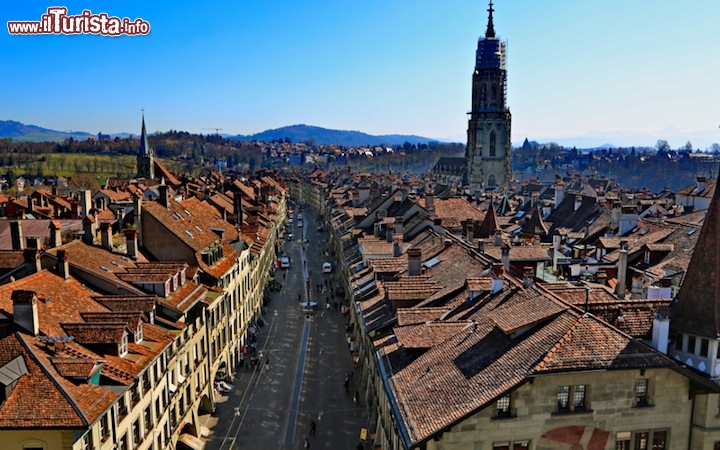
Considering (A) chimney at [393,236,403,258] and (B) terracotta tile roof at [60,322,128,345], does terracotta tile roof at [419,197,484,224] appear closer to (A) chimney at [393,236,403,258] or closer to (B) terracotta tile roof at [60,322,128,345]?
(A) chimney at [393,236,403,258]

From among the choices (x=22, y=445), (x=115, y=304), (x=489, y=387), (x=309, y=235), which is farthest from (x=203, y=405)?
(x=309, y=235)

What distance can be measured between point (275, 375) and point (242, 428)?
10.7 metres

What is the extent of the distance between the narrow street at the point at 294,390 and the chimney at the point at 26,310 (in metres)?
17.8

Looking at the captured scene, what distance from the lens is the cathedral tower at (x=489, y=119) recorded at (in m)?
188

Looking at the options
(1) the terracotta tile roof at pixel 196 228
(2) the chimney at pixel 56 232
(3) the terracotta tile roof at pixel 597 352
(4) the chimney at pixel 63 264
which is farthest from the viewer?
(1) the terracotta tile roof at pixel 196 228

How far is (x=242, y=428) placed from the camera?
4619 centimetres

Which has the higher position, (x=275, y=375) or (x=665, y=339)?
(x=665, y=339)

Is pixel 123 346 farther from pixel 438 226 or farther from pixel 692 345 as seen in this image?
pixel 438 226

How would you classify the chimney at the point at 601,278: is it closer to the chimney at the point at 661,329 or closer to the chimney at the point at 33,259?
the chimney at the point at 661,329

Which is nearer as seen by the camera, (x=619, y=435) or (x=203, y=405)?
(x=619, y=435)

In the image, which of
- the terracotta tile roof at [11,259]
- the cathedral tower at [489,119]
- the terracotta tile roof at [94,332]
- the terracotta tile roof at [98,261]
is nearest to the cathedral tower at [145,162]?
the cathedral tower at [489,119]

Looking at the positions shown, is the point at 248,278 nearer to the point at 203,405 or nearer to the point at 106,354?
the point at 203,405

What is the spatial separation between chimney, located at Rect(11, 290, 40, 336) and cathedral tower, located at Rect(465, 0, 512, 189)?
166m

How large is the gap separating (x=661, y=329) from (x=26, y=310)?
29.7 meters
